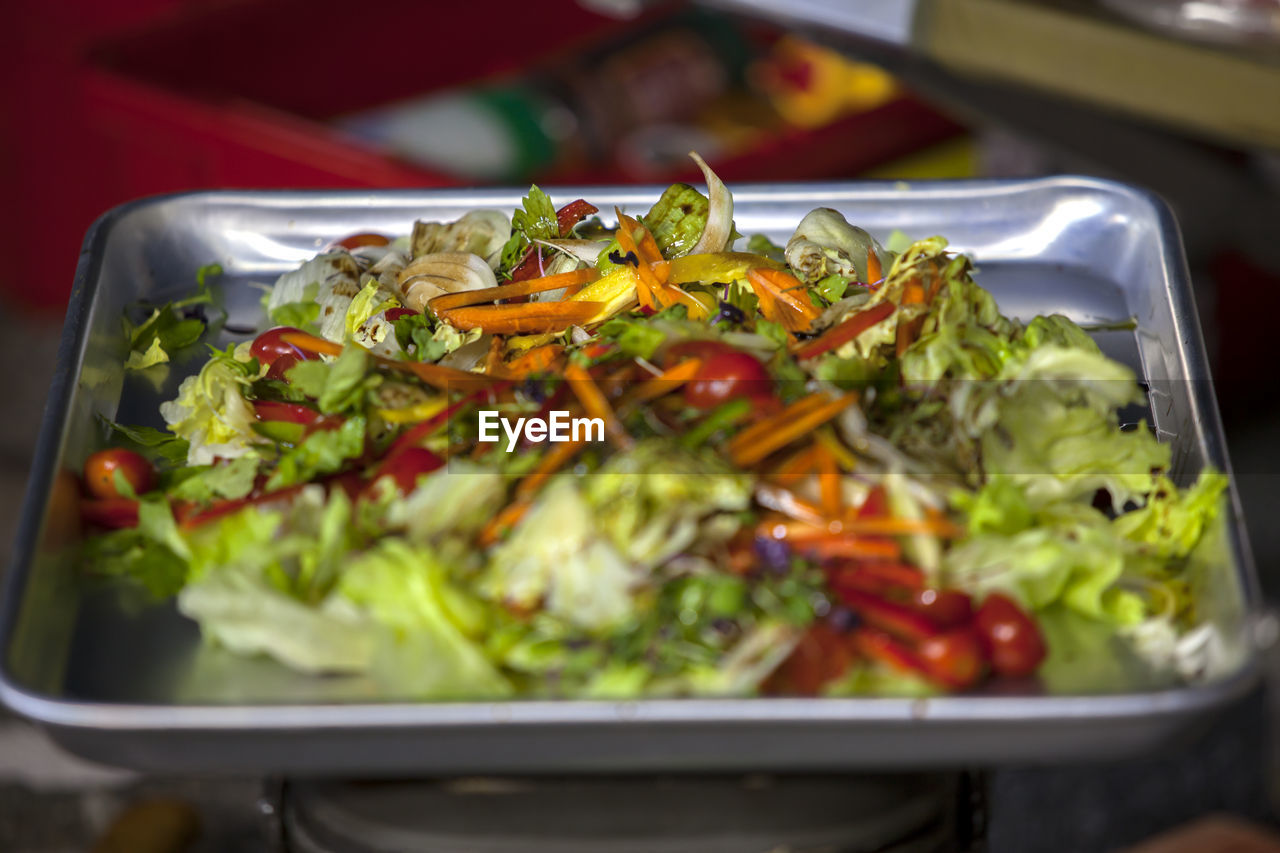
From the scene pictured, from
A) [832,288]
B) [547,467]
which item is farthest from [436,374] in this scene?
[832,288]

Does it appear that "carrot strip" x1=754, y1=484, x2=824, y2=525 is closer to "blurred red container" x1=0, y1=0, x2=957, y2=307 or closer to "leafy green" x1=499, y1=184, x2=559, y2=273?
"leafy green" x1=499, y1=184, x2=559, y2=273

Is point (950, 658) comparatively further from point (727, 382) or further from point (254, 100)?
point (254, 100)

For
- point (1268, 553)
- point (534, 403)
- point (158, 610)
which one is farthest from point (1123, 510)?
point (1268, 553)

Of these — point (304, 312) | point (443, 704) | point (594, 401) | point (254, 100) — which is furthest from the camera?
point (254, 100)

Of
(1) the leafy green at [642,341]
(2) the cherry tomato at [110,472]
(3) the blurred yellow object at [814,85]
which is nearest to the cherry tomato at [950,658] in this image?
(1) the leafy green at [642,341]

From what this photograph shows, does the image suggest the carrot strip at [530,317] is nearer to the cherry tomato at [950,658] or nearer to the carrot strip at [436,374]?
the carrot strip at [436,374]

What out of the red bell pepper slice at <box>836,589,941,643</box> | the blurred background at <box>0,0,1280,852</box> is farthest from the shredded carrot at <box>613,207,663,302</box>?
the blurred background at <box>0,0,1280,852</box>
